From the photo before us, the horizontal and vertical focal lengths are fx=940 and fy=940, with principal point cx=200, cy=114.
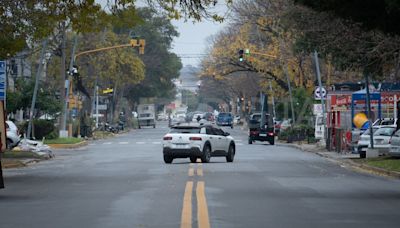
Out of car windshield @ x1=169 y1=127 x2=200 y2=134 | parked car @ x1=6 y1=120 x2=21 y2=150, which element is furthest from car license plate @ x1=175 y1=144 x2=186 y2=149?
parked car @ x1=6 y1=120 x2=21 y2=150

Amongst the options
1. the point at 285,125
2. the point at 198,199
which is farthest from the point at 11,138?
the point at 285,125

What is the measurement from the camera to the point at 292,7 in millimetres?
34656

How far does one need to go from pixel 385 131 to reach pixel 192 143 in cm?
1038

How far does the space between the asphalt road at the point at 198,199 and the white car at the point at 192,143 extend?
13.9 ft

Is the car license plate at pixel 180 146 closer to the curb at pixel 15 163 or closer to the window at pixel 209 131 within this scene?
the window at pixel 209 131

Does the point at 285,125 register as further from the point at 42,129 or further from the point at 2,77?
the point at 2,77

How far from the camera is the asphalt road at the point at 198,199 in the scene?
15250 mm

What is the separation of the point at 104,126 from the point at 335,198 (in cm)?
7096

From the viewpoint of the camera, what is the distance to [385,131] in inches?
1609

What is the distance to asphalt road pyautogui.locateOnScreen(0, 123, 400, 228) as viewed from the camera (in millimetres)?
15250

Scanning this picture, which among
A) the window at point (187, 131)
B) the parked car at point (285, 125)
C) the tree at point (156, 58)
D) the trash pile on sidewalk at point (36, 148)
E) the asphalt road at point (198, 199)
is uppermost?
the tree at point (156, 58)

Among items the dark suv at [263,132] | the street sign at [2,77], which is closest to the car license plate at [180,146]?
the street sign at [2,77]

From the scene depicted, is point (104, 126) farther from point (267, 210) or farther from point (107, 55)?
point (267, 210)

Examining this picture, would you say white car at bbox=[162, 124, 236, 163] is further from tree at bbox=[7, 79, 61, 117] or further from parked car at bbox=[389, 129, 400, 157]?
tree at bbox=[7, 79, 61, 117]
